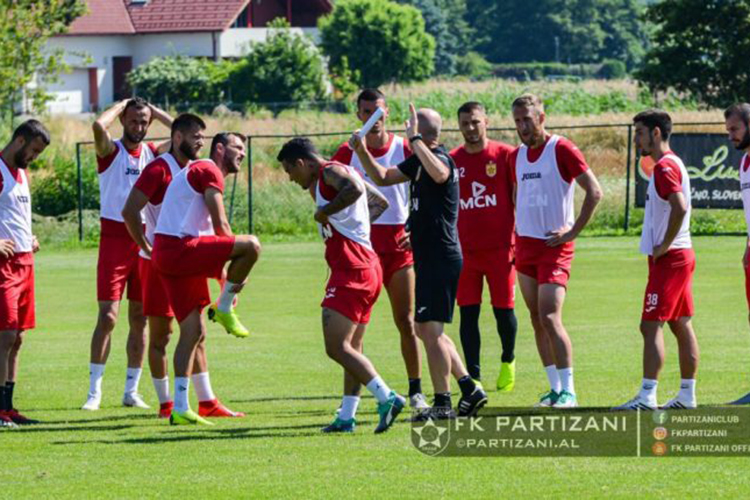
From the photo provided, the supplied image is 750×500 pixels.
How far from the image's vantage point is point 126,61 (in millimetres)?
82938

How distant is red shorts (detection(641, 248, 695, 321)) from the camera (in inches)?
400

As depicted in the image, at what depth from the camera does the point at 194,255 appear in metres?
10.1

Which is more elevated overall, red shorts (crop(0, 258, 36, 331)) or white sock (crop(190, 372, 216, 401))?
red shorts (crop(0, 258, 36, 331))

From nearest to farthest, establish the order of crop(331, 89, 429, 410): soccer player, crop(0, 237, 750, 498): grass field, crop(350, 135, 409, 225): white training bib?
crop(0, 237, 750, 498): grass field → crop(331, 89, 429, 410): soccer player → crop(350, 135, 409, 225): white training bib

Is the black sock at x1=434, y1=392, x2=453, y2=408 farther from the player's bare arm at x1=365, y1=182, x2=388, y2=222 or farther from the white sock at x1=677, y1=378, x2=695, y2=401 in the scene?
the white sock at x1=677, y1=378, x2=695, y2=401

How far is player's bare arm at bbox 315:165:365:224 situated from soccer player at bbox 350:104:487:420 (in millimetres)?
319

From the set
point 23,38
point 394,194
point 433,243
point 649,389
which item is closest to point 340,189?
point 433,243

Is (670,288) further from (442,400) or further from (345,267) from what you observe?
(345,267)

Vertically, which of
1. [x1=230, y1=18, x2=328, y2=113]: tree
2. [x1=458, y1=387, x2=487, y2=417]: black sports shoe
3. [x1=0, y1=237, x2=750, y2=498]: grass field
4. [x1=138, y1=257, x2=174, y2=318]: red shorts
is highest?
[x1=230, y1=18, x2=328, y2=113]: tree

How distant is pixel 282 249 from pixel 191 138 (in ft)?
55.7

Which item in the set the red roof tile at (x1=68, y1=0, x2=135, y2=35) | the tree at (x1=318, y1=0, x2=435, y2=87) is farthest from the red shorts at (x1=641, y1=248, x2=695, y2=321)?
the red roof tile at (x1=68, y1=0, x2=135, y2=35)

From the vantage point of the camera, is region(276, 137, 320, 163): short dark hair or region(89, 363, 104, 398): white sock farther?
region(89, 363, 104, 398): white sock

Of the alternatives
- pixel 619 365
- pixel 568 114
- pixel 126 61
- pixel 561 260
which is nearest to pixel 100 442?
pixel 561 260

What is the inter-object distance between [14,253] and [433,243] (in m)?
3.39
